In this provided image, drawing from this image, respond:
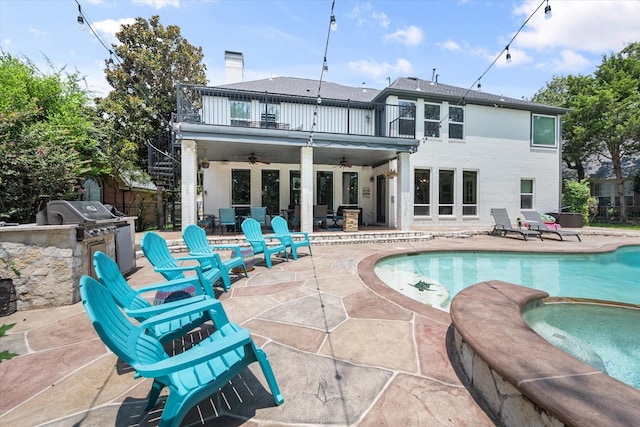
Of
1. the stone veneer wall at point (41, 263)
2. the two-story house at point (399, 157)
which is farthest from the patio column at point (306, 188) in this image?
the stone veneer wall at point (41, 263)

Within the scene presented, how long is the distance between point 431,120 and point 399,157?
418cm

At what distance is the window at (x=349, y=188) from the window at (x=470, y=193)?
5.27 metres

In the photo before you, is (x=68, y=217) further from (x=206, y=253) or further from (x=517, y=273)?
(x=517, y=273)

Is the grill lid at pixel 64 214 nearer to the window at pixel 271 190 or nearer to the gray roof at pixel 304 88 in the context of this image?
the window at pixel 271 190

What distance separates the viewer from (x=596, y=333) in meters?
3.06

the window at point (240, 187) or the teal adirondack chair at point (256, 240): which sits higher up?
the window at point (240, 187)

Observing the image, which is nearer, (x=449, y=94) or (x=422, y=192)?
(x=422, y=192)

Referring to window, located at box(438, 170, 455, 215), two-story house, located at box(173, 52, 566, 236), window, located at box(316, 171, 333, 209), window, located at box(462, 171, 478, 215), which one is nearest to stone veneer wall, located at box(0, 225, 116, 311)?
two-story house, located at box(173, 52, 566, 236)

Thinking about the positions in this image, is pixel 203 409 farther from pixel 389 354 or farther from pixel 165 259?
pixel 165 259

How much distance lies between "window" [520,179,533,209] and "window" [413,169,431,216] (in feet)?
17.6

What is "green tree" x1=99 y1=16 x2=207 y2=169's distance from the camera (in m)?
11.8

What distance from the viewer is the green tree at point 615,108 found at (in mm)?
15641

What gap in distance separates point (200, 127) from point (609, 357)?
8865mm

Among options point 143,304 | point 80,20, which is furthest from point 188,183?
point 143,304
